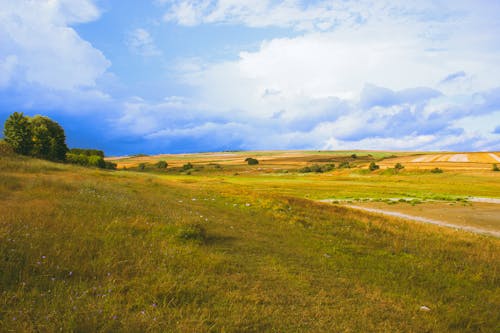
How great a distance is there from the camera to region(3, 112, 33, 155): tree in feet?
214

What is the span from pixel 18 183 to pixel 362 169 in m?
106

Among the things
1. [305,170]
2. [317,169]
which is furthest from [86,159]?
[317,169]

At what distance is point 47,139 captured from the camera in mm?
71562

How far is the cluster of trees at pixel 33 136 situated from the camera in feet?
216

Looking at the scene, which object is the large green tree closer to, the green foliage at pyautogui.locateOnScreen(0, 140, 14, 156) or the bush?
the green foliage at pyautogui.locateOnScreen(0, 140, 14, 156)

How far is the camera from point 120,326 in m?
5.23

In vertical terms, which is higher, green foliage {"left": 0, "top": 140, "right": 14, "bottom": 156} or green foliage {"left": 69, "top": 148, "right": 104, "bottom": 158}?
green foliage {"left": 69, "top": 148, "right": 104, "bottom": 158}

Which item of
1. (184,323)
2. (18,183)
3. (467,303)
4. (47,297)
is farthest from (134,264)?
(18,183)

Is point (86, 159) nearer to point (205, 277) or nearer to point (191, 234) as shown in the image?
point (191, 234)

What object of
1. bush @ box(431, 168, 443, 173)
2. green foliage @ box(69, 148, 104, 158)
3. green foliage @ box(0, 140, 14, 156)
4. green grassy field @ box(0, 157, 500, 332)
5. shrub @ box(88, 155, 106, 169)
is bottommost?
bush @ box(431, 168, 443, 173)

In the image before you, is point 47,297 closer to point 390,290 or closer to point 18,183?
point 390,290

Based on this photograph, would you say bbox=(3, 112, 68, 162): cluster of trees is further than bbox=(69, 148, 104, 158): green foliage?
No

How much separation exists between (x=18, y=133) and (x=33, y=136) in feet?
9.47

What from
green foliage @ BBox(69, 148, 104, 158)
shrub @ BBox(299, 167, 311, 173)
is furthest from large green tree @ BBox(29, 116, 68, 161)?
shrub @ BBox(299, 167, 311, 173)
